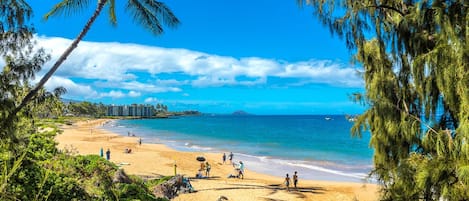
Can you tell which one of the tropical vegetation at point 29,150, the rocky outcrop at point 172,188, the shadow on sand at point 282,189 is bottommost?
the shadow on sand at point 282,189

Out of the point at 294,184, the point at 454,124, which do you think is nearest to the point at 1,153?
the point at 454,124

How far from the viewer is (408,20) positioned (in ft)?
16.3

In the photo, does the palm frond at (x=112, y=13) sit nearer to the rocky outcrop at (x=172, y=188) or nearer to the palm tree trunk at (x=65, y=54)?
the palm tree trunk at (x=65, y=54)

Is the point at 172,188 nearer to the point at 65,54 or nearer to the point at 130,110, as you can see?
the point at 65,54

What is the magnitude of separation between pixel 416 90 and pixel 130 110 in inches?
7518

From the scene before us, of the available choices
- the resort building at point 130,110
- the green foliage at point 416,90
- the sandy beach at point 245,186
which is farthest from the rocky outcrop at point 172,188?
the resort building at point 130,110

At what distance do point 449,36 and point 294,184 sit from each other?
1582 cm

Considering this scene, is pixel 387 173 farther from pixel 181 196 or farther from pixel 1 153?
pixel 181 196

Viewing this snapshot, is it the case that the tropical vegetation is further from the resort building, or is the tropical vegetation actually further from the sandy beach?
the resort building

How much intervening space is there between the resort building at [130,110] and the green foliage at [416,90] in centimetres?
17893

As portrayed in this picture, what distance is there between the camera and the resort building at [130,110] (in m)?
178

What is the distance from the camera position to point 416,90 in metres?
5.54

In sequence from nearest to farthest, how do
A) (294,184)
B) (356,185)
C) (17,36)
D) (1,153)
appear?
(1,153)
(17,36)
(294,184)
(356,185)

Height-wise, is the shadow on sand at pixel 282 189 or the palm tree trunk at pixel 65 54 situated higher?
the palm tree trunk at pixel 65 54
